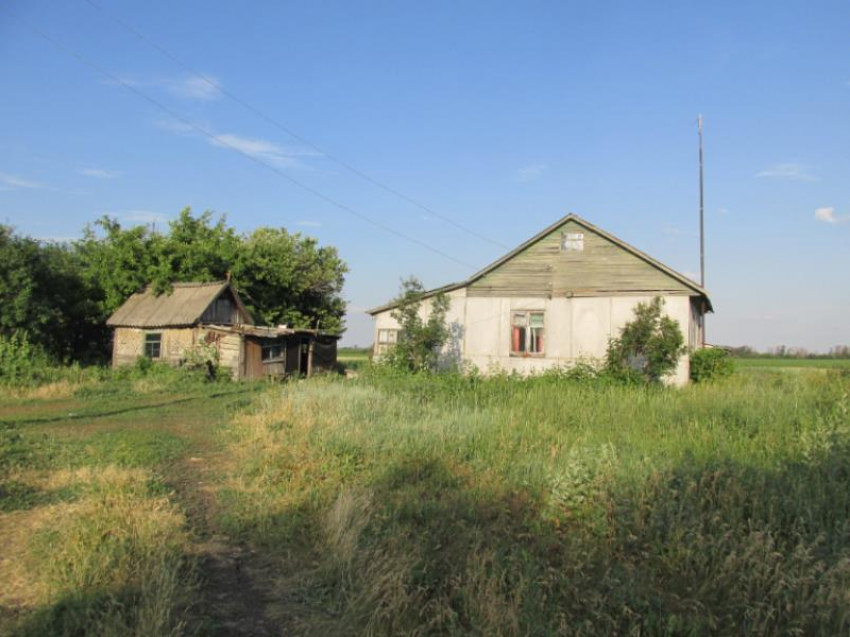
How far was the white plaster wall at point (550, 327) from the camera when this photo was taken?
19203 millimetres

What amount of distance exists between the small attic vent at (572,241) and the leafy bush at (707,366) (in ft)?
17.3

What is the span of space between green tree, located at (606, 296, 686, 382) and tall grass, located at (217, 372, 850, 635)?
Result: 8.12 metres

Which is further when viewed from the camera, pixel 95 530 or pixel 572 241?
pixel 572 241

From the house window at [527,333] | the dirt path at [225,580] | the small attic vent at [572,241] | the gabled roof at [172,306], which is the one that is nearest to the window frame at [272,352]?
the gabled roof at [172,306]

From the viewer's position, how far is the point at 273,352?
24.5 metres

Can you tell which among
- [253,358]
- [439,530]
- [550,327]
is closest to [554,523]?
[439,530]

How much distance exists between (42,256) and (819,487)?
28.2 metres

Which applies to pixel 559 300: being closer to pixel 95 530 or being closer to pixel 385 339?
pixel 385 339

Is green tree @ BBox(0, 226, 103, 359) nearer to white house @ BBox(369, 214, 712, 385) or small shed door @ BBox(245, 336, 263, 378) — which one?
small shed door @ BBox(245, 336, 263, 378)

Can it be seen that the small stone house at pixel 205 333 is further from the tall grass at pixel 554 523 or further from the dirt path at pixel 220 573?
the dirt path at pixel 220 573

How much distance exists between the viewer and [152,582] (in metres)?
4.13

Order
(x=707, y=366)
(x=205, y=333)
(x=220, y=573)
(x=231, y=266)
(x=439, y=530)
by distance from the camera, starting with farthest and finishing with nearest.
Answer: (x=231, y=266), (x=205, y=333), (x=707, y=366), (x=439, y=530), (x=220, y=573)

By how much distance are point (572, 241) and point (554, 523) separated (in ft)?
52.8

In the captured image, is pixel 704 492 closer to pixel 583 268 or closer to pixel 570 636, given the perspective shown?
pixel 570 636
